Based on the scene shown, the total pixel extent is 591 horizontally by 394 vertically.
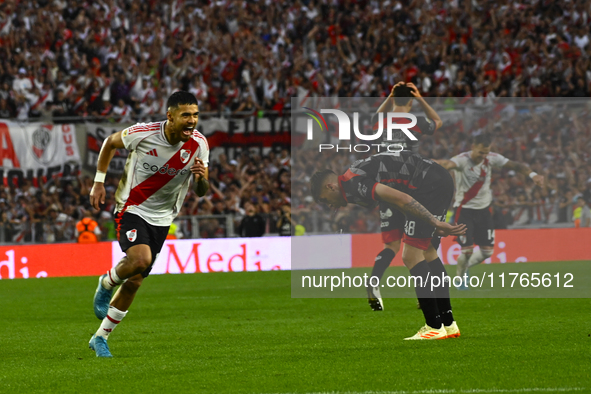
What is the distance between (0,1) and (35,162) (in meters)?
7.17

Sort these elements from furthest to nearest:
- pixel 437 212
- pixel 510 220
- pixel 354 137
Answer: pixel 510 220, pixel 354 137, pixel 437 212

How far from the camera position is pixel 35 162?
69.6 feet

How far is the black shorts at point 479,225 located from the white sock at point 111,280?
593 centimetres

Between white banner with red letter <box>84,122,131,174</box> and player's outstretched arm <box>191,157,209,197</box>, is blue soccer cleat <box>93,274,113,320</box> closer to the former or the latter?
player's outstretched arm <box>191,157,209,197</box>

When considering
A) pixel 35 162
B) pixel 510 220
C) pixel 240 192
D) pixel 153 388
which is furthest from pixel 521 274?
pixel 35 162

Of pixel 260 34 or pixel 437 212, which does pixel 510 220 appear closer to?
pixel 437 212

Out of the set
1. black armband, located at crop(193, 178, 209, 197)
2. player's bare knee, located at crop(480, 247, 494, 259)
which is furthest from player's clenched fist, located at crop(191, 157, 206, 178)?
player's bare knee, located at crop(480, 247, 494, 259)

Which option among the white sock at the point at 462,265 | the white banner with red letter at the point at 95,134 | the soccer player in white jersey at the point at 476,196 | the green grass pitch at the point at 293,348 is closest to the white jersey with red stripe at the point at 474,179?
the soccer player in white jersey at the point at 476,196

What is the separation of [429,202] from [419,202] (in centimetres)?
11

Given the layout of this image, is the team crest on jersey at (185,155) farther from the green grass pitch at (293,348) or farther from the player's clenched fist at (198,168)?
the green grass pitch at (293,348)

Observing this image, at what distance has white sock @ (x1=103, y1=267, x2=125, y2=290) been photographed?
779cm

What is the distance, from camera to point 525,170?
11.0 m

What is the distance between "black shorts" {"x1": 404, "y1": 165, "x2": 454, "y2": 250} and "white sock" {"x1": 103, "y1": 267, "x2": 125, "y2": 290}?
2.76m

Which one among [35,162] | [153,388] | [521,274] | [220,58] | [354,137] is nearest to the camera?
[153,388]
